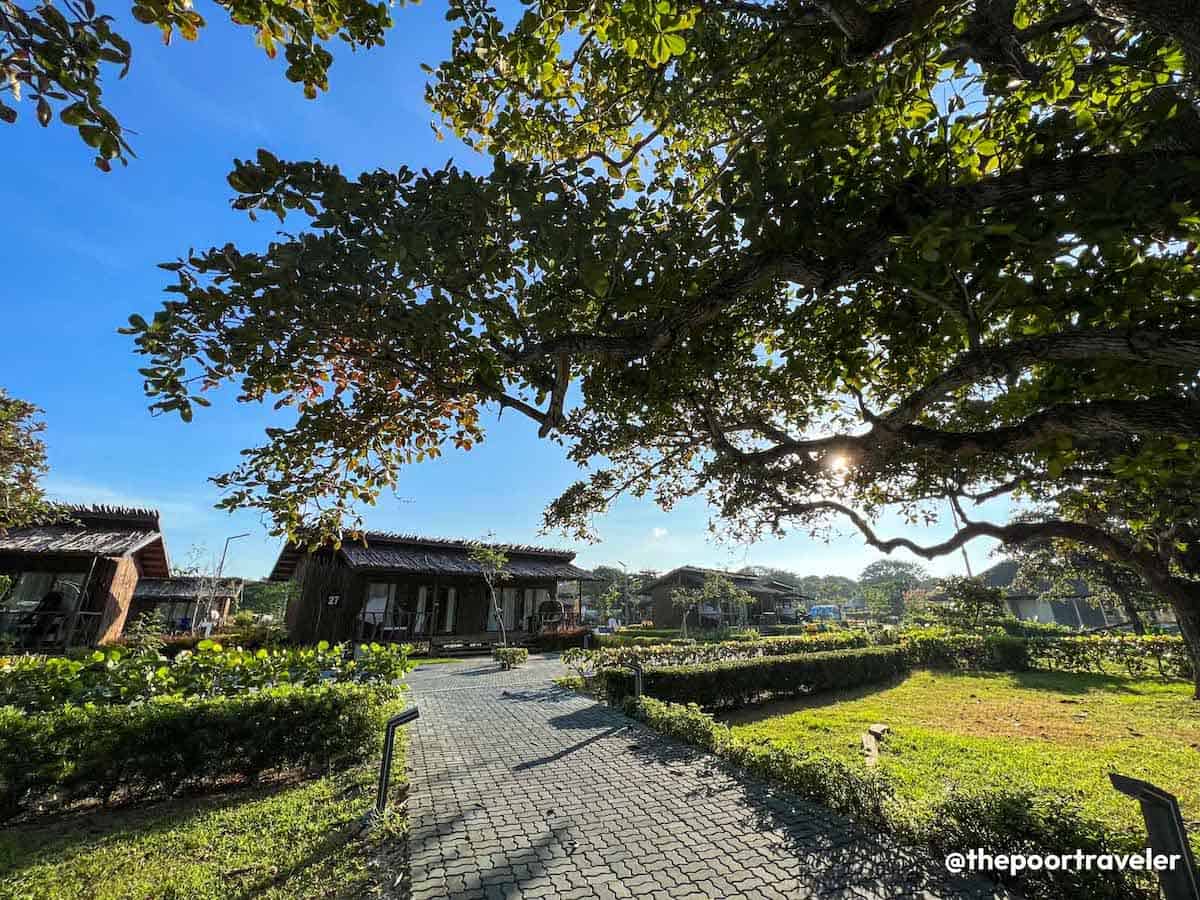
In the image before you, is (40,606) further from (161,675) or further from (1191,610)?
(1191,610)

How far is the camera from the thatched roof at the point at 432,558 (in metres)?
23.0

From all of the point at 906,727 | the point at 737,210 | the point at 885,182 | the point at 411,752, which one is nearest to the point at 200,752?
the point at 411,752

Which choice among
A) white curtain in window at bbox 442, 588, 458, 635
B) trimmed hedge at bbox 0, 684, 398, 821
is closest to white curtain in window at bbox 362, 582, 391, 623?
white curtain in window at bbox 442, 588, 458, 635

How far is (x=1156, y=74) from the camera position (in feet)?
11.6

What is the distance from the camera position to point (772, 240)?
3.83 m

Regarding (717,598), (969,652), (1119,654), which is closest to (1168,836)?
(969,652)

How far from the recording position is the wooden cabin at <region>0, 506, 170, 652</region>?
1820 cm

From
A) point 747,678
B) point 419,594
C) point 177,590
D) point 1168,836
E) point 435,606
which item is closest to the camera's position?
point 1168,836

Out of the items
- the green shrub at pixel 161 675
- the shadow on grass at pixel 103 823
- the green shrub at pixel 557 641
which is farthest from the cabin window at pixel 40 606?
the green shrub at pixel 557 641

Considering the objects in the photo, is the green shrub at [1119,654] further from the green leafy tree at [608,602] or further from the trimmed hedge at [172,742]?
the green leafy tree at [608,602]

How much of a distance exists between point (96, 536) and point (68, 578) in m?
1.81

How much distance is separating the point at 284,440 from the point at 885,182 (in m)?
5.06

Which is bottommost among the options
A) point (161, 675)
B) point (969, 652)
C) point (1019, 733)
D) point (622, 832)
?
point (1019, 733)

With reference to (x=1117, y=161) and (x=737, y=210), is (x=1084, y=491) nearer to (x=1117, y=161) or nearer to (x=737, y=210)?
(x=1117, y=161)
